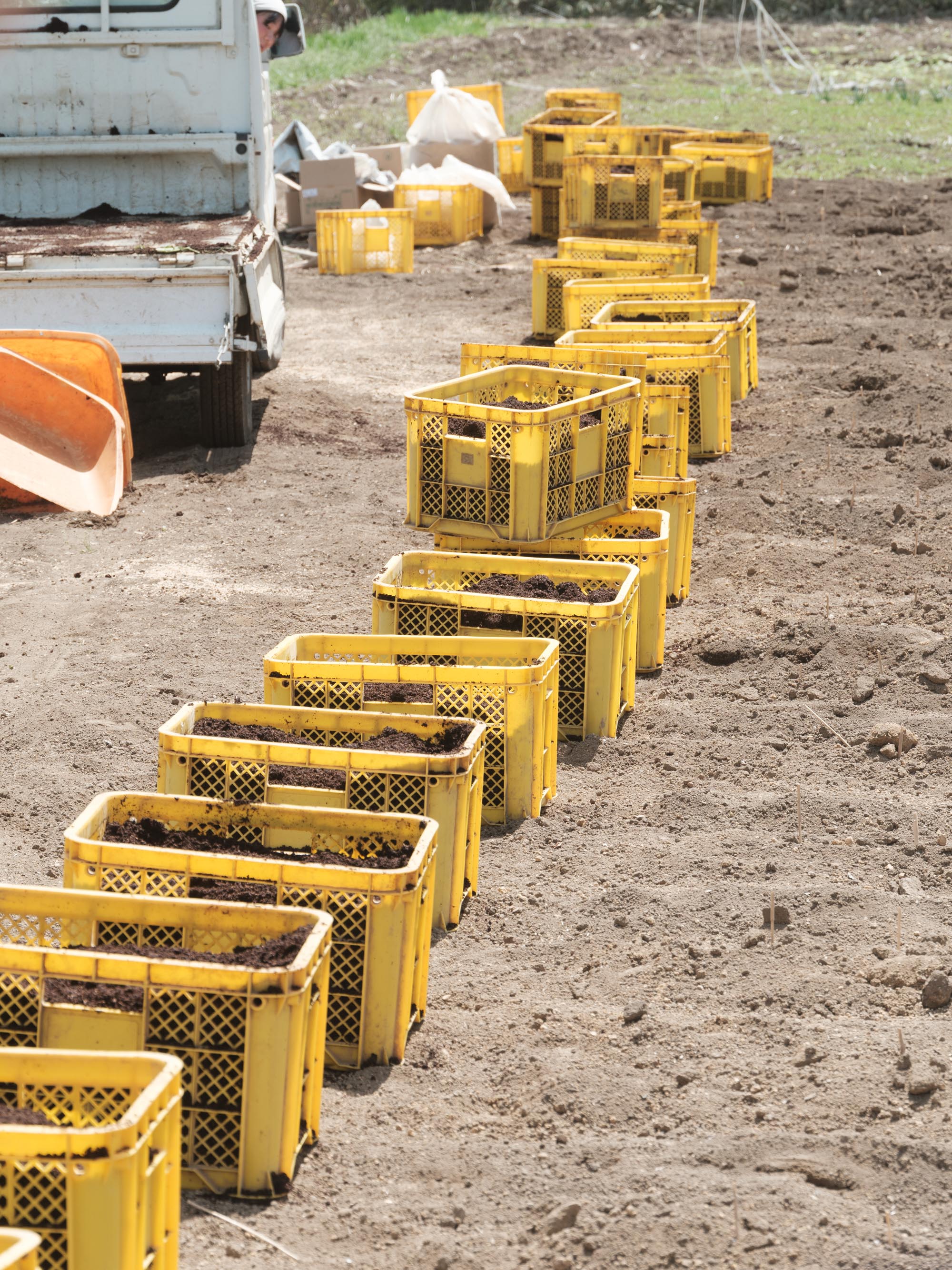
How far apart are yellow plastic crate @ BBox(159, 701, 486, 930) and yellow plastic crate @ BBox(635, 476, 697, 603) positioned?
2655 millimetres

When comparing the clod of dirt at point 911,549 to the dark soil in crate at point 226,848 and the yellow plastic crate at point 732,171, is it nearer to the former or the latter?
the dark soil in crate at point 226,848

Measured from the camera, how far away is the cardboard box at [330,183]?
47.4ft

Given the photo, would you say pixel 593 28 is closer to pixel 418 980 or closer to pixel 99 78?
pixel 99 78

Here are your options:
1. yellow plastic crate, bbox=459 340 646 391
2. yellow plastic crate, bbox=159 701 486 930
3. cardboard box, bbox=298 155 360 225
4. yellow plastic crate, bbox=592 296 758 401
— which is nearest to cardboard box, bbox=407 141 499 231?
cardboard box, bbox=298 155 360 225

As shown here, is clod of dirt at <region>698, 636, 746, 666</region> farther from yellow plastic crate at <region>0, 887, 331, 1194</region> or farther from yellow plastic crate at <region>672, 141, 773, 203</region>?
yellow plastic crate at <region>672, 141, 773, 203</region>

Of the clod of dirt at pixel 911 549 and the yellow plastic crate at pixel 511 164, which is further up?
the yellow plastic crate at pixel 511 164

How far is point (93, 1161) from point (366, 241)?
1212cm

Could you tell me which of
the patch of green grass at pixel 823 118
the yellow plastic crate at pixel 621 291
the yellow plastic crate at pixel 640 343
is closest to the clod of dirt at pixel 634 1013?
the yellow plastic crate at pixel 640 343

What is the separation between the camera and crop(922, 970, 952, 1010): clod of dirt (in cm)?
368

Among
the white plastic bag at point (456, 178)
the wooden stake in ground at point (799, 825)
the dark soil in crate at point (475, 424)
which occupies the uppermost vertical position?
the white plastic bag at point (456, 178)

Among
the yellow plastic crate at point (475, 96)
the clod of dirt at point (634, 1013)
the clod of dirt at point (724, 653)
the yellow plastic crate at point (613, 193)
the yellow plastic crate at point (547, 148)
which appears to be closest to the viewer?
the clod of dirt at point (634, 1013)

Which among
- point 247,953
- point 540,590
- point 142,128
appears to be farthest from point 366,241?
point 247,953

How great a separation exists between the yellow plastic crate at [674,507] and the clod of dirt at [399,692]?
214 cm

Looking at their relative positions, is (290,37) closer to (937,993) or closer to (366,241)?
(366,241)
